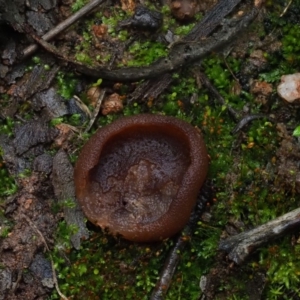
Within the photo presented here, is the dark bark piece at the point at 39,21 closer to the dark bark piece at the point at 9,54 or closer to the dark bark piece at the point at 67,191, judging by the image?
the dark bark piece at the point at 9,54

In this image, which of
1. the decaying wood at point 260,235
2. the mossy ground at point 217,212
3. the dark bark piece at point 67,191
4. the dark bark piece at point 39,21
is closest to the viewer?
the decaying wood at point 260,235

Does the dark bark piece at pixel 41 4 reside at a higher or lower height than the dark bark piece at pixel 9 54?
higher

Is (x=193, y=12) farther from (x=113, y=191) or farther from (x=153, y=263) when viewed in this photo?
(x=153, y=263)

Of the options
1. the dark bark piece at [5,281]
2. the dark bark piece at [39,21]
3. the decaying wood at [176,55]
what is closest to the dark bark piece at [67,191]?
the dark bark piece at [5,281]

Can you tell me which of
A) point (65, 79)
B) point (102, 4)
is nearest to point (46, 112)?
point (65, 79)

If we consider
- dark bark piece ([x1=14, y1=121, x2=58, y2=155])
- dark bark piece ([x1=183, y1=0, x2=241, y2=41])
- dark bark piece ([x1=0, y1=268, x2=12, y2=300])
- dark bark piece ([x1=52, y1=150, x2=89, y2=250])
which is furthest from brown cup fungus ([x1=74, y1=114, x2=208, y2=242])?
dark bark piece ([x1=183, y1=0, x2=241, y2=41])

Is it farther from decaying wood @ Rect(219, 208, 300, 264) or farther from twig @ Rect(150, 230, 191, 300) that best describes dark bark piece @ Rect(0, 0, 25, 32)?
decaying wood @ Rect(219, 208, 300, 264)

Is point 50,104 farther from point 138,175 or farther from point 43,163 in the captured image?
point 138,175
